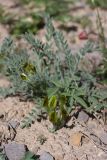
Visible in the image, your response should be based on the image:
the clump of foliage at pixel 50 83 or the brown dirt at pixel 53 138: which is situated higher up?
the clump of foliage at pixel 50 83

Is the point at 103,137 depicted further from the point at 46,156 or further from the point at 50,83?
the point at 50,83

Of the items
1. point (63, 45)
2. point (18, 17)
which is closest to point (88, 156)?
point (63, 45)

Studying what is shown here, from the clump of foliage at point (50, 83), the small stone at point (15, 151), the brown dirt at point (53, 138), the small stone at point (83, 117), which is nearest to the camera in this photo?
the small stone at point (15, 151)

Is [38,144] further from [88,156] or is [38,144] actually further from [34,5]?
[34,5]

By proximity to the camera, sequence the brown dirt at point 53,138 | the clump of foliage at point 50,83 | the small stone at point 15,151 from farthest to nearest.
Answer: the clump of foliage at point 50,83, the brown dirt at point 53,138, the small stone at point 15,151

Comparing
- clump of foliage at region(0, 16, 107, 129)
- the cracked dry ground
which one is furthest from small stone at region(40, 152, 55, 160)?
clump of foliage at region(0, 16, 107, 129)

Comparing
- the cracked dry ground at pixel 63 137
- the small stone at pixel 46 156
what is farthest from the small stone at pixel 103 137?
the small stone at pixel 46 156

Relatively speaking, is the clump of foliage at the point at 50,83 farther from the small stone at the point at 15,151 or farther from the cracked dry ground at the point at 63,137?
the small stone at the point at 15,151
